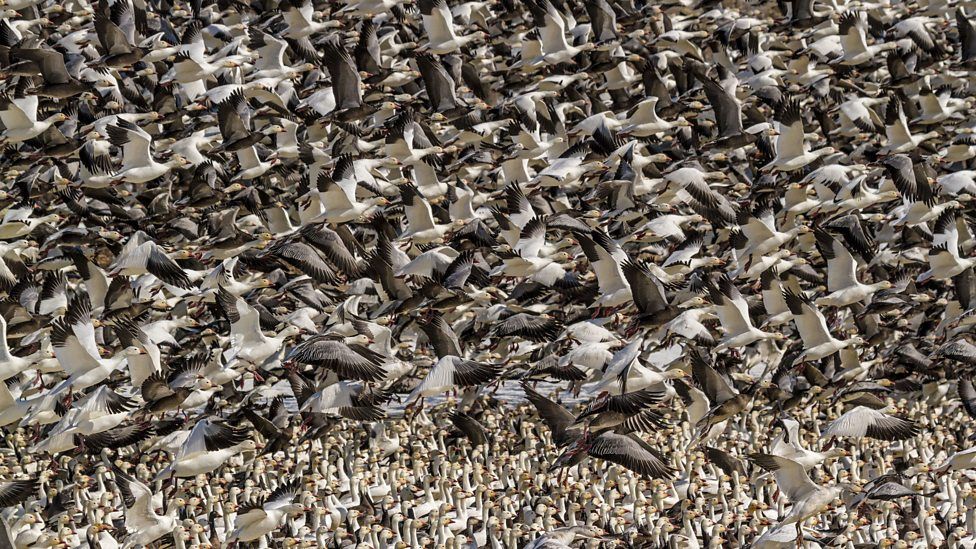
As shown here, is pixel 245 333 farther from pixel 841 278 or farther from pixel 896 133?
pixel 896 133

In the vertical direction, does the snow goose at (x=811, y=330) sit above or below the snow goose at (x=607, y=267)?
below

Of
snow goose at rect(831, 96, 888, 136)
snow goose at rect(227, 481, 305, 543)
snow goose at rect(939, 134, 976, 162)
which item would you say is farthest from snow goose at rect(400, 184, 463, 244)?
snow goose at rect(939, 134, 976, 162)

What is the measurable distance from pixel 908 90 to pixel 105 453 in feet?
80.5

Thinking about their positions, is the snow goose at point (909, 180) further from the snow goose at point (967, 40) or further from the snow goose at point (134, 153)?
the snow goose at point (134, 153)

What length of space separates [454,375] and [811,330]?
6322mm

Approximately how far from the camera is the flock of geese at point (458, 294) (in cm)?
1856

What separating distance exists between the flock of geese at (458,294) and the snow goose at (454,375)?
0.04 metres

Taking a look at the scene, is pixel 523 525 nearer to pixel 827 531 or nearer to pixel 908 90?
pixel 827 531

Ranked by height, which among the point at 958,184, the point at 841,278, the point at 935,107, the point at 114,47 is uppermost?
the point at 114,47

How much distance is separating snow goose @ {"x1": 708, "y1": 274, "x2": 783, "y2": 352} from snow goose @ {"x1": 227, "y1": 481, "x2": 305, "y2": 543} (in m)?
6.50

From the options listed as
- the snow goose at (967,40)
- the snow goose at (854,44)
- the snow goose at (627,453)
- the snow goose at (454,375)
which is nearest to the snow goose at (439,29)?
the snow goose at (854,44)

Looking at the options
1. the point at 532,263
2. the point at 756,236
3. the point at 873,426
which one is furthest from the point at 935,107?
the point at 873,426

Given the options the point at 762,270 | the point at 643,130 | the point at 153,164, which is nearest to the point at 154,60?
the point at 153,164

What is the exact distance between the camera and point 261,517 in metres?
17.5
